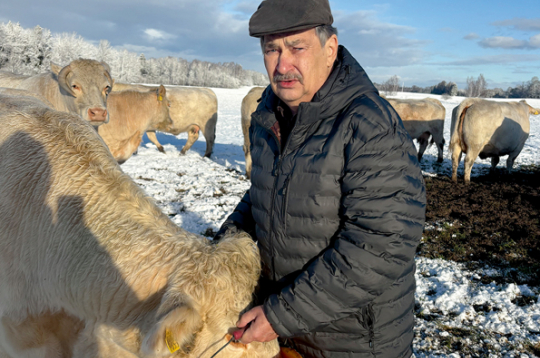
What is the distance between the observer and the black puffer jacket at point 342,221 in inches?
56.2

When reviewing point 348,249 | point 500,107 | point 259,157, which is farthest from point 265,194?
point 500,107

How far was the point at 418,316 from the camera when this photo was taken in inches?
160

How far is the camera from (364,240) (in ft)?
4.64

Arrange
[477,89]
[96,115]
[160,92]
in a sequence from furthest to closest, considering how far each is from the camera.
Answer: [477,89] → [160,92] → [96,115]

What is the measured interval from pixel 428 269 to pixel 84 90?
22.4 ft

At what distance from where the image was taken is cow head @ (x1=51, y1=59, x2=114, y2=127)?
6430 mm

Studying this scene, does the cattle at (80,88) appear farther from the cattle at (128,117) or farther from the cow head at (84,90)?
the cattle at (128,117)

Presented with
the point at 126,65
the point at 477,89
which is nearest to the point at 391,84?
the point at 477,89

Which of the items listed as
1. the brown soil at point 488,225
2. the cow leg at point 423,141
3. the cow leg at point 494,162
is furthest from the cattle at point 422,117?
the brown soil at point 488,225

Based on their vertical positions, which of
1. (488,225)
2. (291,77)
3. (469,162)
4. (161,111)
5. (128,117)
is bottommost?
(488,225)

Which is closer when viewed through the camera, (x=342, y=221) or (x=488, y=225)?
(x=342, y=221)

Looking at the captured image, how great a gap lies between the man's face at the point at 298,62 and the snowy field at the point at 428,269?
311cm

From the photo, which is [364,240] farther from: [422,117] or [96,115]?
[422,117]

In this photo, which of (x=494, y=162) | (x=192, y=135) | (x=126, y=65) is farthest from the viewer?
(x=126, y=65)
